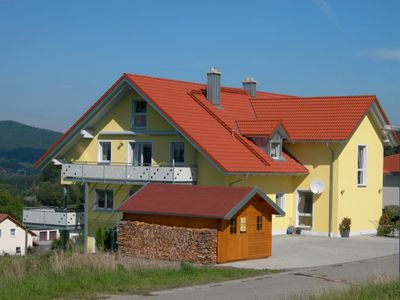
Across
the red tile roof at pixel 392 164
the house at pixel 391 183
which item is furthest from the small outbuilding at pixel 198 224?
the red tile roof at pixel 392 164

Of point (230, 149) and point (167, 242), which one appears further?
point (230, 149)

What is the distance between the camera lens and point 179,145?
34.7 m

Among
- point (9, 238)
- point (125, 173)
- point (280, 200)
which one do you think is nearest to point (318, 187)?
point (280, 200)

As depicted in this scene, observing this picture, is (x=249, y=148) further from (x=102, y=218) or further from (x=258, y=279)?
(x=258, y=279)

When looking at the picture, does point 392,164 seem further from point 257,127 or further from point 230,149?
point 230,149

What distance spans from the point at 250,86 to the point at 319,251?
1419 cm

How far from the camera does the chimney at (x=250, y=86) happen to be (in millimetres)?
41500

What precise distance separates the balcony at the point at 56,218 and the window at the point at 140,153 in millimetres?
3487

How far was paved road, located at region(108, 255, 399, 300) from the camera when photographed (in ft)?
58.5

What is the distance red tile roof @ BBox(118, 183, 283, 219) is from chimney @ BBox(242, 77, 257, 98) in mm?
13157

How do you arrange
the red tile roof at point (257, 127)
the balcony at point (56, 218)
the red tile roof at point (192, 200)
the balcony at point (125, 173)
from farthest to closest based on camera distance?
the balcony at point (56, 218), the red tile roof at point (257, 127), the balcony at point (125, 173), the red tile roof at point (192, 200)

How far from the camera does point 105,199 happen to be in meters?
36.8

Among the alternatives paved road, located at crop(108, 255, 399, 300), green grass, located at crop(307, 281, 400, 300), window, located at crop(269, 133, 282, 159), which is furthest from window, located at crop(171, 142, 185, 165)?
green grass, located at crop(307, 281, 400, 300)

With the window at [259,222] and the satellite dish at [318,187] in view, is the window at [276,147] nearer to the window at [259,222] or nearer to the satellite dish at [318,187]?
the satellite dish at [318,187]
